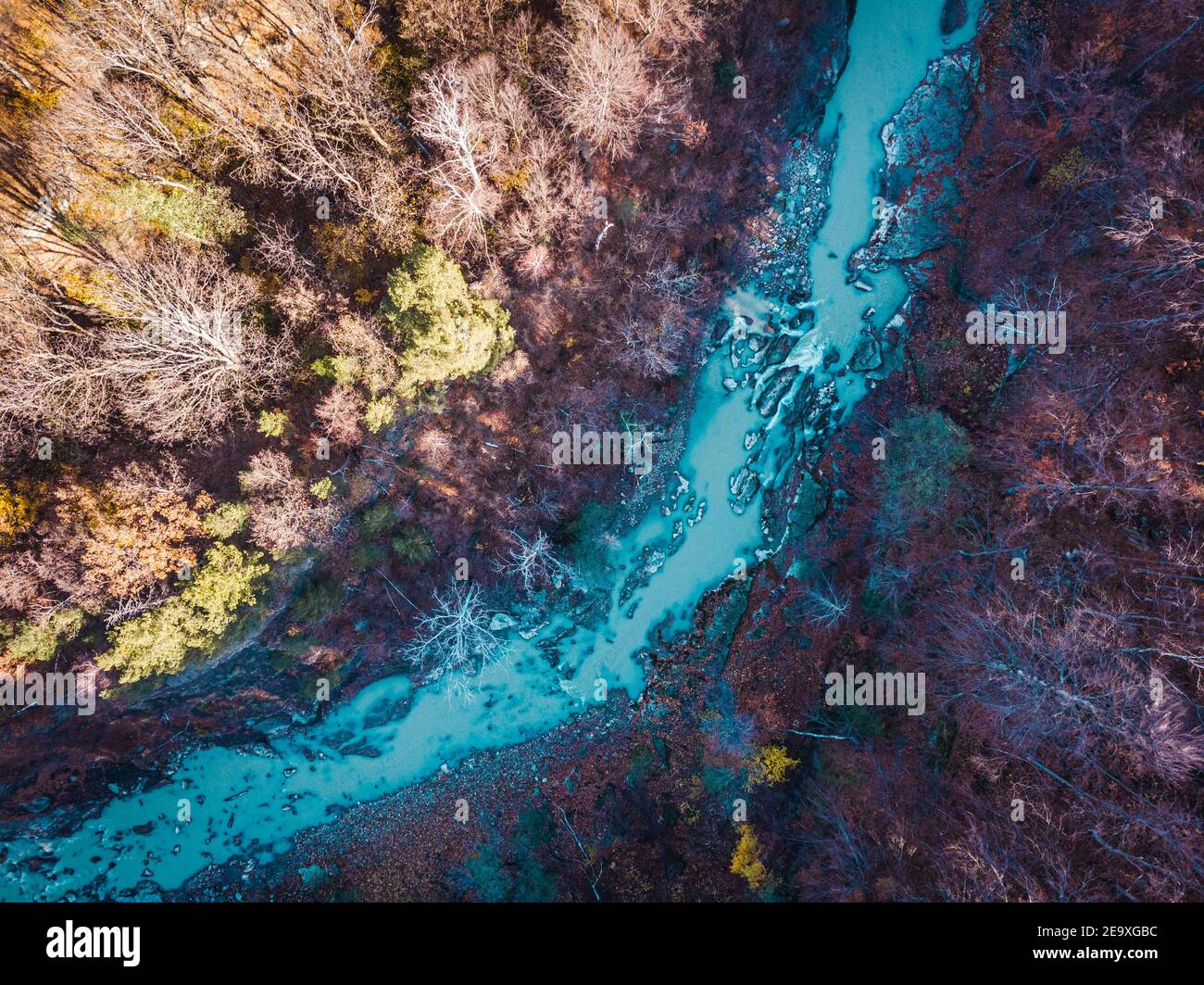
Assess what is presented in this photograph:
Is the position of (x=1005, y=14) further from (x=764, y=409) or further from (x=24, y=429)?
(x=24, y=429)

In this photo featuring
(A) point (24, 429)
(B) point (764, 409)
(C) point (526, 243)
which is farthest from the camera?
(B) point (764, 409)

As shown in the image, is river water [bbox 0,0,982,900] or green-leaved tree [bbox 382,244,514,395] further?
river water [bbox 0,0,982,900]

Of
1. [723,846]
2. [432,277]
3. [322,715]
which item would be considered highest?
[432,277]

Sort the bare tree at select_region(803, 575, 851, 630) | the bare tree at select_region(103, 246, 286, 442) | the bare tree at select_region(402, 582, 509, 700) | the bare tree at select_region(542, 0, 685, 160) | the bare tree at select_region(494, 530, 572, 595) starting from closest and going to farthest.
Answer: the bare tree at select_region(103, 246, 286, 442)
the bare tree at select_region(542, 0, 685, 160)
the bare tree at select_region(803, 575, 851, 630)
the bare tree at select_region(402, 582, 509, 700)
the bare tree at select_region(494, 530, 572, 595)

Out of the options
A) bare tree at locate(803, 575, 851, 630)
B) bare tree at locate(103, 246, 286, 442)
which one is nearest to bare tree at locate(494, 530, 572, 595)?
bare tree at locate(803, 575, 851, 630)

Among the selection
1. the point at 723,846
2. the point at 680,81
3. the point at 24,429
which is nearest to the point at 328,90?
the point at 680,81

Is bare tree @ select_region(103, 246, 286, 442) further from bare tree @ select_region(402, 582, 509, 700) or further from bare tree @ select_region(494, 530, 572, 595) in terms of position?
bare tree @ select_region(494, 530, 572, 595)

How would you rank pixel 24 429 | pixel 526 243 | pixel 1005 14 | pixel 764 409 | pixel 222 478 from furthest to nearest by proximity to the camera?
pixel 764 409, pixel 1005 14, pixel 526 243, pixel 222 478, pixel 24 429

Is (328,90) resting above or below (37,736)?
above

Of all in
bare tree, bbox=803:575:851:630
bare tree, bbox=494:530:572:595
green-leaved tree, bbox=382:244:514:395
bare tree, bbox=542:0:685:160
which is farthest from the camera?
bare tree, bbox=494:530:572:595
